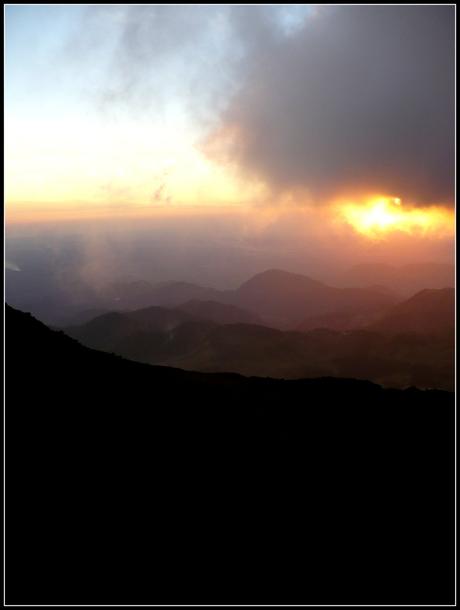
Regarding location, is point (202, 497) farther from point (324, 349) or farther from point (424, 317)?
point (424, 317)

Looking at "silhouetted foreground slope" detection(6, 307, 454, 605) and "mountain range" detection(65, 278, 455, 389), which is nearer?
"silhouetted foreground slope" detection(6, 307, 454, 605)

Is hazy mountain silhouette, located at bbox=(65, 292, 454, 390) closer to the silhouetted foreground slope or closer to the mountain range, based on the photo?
the mountain range

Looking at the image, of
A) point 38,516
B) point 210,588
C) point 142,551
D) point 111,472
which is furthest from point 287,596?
point 38,516

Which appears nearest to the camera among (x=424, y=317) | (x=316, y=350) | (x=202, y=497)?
(x=202, y=497)

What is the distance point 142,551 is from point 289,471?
8348 millimetres

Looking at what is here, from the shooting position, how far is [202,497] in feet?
57.8

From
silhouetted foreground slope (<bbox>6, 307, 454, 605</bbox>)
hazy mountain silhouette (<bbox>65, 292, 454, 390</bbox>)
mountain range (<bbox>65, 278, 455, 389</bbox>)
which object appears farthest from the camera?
mountain range (<bbox>65, 278, 455, 389</bbox>)

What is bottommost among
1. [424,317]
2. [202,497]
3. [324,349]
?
[324,349]

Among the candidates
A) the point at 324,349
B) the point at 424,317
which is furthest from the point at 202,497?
the point at 424,317

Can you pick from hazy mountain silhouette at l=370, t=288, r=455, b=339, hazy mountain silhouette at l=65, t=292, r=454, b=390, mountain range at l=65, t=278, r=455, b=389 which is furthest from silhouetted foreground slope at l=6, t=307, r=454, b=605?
hazy mountain silhouette at l=370, t=288, r=455, b=339

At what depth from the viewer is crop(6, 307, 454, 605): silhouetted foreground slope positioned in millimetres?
14281

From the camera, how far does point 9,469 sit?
1573cm

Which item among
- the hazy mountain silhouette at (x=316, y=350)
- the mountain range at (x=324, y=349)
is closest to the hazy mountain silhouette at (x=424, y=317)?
the mountain range at (x=324, y=349)

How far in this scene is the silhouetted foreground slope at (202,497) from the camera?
1428 centimetres
